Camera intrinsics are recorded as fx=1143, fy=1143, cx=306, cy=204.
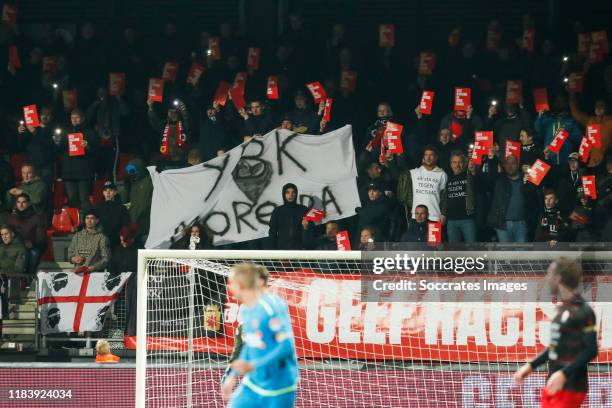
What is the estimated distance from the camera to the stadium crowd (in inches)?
562

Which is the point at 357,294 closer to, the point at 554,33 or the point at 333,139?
the point at 333,139

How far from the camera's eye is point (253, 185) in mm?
15508

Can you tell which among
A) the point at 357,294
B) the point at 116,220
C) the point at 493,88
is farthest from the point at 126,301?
the point at 493,88

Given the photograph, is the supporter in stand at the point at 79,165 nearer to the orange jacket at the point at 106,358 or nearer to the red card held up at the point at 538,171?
→ the orange jacket at the point at 106,358

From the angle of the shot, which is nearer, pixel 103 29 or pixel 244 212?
pixel 244 212

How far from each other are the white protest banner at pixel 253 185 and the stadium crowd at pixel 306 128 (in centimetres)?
23

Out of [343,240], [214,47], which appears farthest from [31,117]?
[343,240]

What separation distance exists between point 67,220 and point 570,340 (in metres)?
9.94

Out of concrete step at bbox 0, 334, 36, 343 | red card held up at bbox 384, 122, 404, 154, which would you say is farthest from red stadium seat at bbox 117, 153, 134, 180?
red card held up at bbox 384, 122, 404, 154

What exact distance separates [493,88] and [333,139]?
2.48m

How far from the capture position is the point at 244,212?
1541cm

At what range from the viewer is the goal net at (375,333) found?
11000mm

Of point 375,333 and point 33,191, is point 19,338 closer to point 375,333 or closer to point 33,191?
point 33,191

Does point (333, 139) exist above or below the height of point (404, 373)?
above
